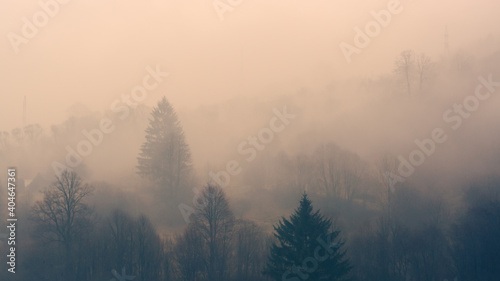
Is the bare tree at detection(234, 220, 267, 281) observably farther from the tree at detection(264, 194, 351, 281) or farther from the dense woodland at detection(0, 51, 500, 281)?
the tree at detection(264, 194, 351, 281)

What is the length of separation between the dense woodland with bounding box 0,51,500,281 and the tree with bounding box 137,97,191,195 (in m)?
0.20

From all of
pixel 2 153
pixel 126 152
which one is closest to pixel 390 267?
pixel 126 152

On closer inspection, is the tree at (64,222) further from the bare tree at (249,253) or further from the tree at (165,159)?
the bare tree at (249,253)

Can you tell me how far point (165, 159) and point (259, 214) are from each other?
680 inches

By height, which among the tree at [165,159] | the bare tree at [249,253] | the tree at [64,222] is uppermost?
the tree at [165,159]

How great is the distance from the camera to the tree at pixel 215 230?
4316 centimetres

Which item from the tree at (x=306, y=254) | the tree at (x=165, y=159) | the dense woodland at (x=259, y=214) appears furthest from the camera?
the tree at (x=165, y=159)

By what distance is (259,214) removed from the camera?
56281 mm

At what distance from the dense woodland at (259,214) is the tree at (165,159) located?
20 cm

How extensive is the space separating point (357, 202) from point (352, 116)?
35.9 meters

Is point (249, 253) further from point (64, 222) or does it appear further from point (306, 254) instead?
point (64, 222)

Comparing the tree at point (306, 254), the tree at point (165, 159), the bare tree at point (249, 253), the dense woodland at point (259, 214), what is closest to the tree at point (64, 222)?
the dense woodland at point (259, 214)

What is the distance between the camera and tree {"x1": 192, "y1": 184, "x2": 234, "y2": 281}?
43.2 m

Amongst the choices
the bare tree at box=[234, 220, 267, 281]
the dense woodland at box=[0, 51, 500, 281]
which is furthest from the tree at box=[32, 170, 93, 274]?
the bare tree at box=[234, 220, 267, 281]
